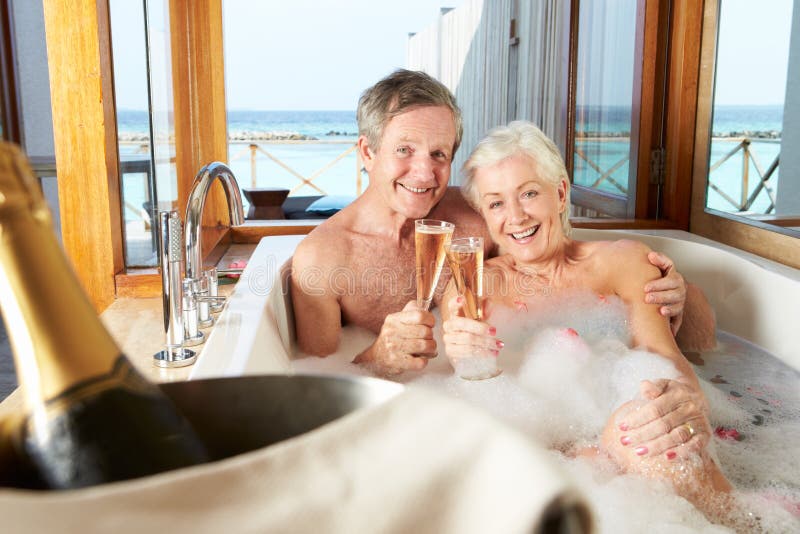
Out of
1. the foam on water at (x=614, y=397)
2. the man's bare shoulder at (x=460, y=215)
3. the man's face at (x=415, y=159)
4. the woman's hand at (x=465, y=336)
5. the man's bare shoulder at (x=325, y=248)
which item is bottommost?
the foam on water at (x=614, y=397)

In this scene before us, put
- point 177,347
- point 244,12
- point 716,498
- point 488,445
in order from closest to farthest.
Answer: point 488,445, point 716,498, point 177,347, point 244,12

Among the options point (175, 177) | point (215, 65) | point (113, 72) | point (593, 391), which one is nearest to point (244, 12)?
point (215, 65)

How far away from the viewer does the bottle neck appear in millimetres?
403

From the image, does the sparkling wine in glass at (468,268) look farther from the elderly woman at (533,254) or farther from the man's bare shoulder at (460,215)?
the man's bare shoulder at (460,215)

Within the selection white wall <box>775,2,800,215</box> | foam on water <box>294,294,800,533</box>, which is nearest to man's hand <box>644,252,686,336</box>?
foam on water <box>294,294,800,533</box>

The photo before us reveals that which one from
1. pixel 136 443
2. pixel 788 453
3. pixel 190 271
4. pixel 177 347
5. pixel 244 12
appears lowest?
pixel 788 453

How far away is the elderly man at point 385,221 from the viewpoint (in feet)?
6.97

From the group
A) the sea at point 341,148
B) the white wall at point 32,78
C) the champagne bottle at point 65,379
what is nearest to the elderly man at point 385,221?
the sea at point 341,148

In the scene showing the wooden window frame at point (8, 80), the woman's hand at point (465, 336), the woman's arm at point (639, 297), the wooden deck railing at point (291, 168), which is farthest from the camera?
the wooden window frame at point (8, 80)

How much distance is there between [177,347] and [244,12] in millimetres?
2003

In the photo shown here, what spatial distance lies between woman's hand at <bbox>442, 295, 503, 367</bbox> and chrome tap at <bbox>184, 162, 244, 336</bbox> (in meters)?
0.54

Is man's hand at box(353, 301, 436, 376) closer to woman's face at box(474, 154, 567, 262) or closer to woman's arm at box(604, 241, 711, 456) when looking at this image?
woman's face at box(474, 154, 567, 262)

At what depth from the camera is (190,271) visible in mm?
1800

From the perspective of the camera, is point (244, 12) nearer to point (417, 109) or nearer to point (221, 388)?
point (417, 109)
